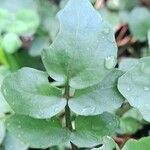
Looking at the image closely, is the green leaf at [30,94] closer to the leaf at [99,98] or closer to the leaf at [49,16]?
the leaf at [99,98]

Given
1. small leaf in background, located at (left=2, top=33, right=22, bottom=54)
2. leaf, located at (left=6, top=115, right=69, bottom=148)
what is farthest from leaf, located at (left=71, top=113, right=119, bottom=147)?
small leaf in background, located at (left=2, top=33, right=22, bottom=54)

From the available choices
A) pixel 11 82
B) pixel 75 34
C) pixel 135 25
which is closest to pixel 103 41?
pixel 75 34

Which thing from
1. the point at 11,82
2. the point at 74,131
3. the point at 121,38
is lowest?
the point at 121,38

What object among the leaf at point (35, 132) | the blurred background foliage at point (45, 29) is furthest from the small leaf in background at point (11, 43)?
the leaf at point (35, 132)

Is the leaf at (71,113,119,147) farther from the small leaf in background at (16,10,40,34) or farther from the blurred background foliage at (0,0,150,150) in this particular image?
the small leaf in background at (16,10,40,34)

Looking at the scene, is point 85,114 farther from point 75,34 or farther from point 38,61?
point 38,61
